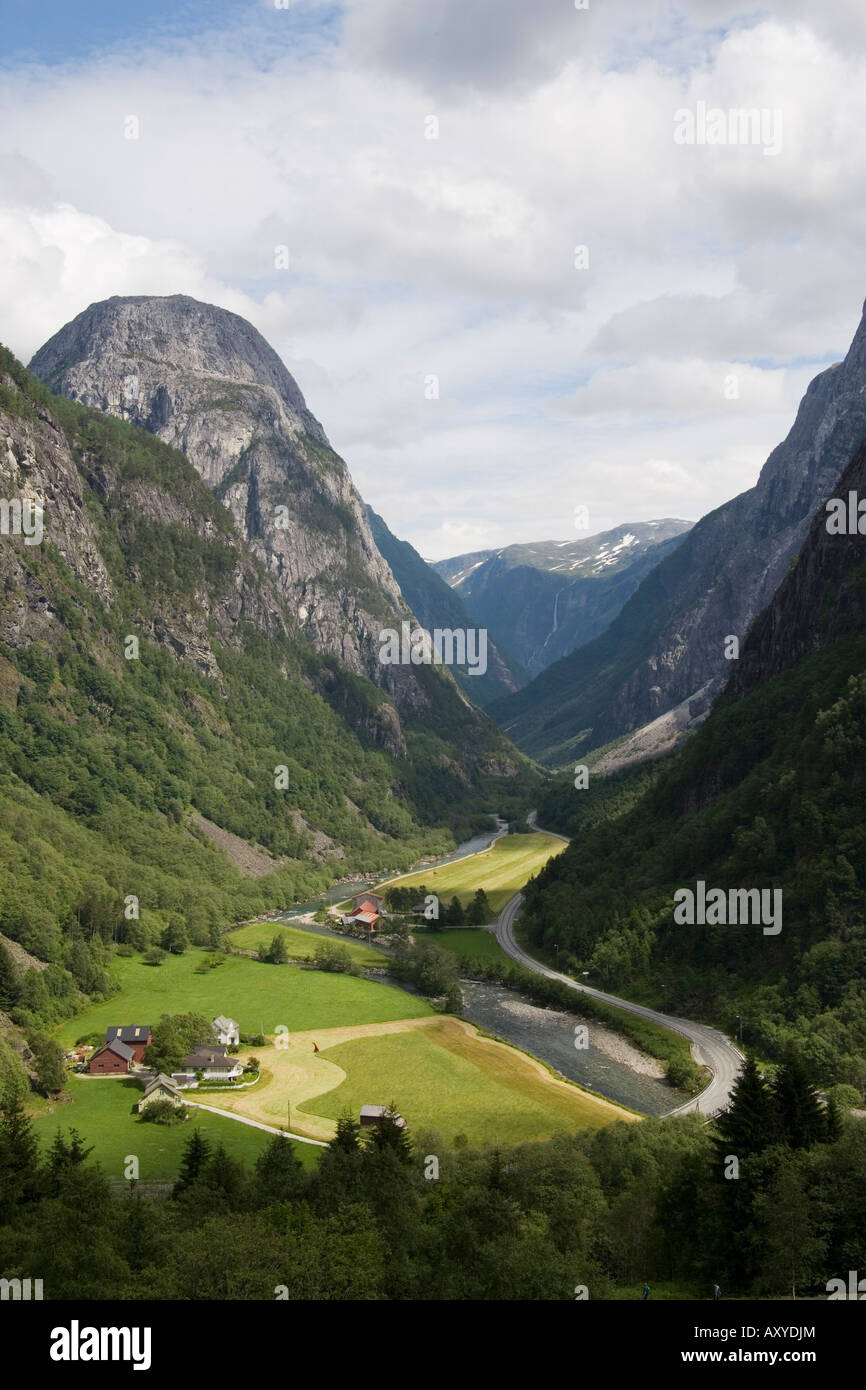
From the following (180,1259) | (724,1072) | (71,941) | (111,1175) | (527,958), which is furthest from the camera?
(527,958)

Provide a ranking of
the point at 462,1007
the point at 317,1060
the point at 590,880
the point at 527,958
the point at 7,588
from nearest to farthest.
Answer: the point at 317,1060
the point at 462,1007
the point at 527,958
the point at 590,880
the point at 7,588

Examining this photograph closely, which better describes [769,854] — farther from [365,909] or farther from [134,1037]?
[365,909]

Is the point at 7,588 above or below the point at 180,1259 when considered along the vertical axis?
above

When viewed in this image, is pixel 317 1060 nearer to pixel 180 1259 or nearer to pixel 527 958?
pixel 527 958

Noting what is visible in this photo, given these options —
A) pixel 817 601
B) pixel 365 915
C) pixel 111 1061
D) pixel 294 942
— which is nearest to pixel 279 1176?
pixel 111 1061

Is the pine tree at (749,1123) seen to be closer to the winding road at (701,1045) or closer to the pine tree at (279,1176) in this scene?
the winding road at (701,1045)

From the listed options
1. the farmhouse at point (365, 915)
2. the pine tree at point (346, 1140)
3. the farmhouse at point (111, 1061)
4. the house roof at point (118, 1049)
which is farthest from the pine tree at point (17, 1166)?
the farmhouse at point (365, 915)

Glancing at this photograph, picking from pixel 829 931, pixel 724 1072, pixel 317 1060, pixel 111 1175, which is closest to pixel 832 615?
pixel 829 931
